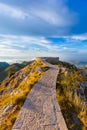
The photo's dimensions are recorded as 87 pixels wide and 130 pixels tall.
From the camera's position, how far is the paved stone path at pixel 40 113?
18.4 meters

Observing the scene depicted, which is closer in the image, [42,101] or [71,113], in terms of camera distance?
[71,113]

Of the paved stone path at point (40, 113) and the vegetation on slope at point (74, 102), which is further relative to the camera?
the vegetation on slope at point (74, 102)

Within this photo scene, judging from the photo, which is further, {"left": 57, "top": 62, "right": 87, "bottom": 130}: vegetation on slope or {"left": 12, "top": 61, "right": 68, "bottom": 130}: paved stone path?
{"left": 57, "top": 62, "right": 87, "bottom": 130}: vegetation on slope

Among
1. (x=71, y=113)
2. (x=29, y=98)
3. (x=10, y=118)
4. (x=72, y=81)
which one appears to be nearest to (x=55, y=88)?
(x=72, y=81)

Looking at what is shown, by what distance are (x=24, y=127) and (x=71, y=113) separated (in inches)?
233

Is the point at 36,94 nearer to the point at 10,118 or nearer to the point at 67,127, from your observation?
the point at 10,118

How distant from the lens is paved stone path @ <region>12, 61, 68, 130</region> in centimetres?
1844

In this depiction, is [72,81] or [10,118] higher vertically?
[72,81]

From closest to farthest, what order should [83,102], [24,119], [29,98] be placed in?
[24,119] → [83,102] → [29,98]

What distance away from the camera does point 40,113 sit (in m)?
21.3

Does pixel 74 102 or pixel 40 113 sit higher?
pixel 74 102

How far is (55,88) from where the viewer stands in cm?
2998

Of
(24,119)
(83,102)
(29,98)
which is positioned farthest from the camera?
(29,98)

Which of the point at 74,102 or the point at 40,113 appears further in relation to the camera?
the point at 74,102
